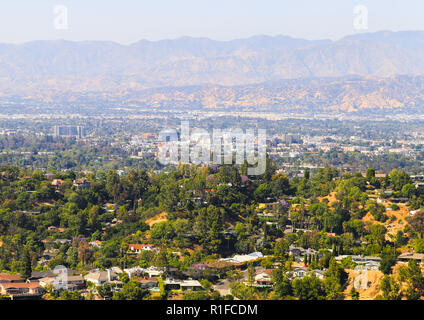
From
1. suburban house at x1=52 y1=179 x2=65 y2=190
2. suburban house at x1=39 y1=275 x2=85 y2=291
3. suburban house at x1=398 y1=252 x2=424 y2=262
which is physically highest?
suburban house at x1=52 y1=179 x2=65 y2=190

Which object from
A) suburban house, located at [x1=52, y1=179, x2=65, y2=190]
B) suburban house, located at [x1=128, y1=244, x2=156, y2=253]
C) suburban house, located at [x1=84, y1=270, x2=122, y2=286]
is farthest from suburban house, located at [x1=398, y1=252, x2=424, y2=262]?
suburban house, located at [x1=52, y1=179, x2=65, y2=190]

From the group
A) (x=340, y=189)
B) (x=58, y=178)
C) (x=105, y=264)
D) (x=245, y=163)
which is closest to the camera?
(x=105, y=264)

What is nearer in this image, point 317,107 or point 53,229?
point 53,229

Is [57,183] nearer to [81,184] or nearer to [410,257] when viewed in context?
[81,184]

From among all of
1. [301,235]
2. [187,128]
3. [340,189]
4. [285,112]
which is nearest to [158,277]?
[301,235]

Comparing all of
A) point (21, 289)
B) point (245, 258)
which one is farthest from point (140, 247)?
point (21, 289)

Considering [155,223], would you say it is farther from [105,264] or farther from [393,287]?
[393,287]

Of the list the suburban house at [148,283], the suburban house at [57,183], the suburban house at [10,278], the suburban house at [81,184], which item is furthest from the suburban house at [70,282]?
the suburban house at [81,184]

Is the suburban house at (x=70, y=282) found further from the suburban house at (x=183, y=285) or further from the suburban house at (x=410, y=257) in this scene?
the suburban house at (x=410, y=257)

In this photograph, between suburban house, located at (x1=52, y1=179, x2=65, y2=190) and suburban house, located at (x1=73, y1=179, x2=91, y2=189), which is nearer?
suburban house, located at (x1=52, y1=179, x2=65, y2=190)

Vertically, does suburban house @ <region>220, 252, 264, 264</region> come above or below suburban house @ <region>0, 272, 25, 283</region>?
below

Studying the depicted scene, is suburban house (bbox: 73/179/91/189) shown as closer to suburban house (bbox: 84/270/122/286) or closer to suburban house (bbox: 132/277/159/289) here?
suburban house (bbox: 84/270/122/286)
